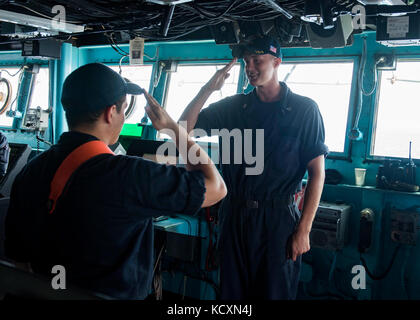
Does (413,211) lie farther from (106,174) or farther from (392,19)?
(106,174)

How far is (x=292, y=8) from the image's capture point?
2.71m

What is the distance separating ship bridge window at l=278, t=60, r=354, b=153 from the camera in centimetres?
342

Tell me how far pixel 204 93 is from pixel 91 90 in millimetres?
1044

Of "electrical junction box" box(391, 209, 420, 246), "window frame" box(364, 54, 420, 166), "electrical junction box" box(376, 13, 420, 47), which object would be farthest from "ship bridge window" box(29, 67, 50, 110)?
"electrical junction box" box(391, 209, 420, 246)

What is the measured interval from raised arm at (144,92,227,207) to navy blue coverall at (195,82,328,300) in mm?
824

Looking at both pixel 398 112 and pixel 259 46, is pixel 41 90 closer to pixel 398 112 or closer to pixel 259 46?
pixel 259 46

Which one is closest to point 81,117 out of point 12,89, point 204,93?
point 204,93

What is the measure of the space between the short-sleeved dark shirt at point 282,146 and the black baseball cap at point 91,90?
40.4 inches

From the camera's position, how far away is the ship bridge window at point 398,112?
320cm

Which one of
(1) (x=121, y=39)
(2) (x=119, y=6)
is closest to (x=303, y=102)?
(2) (x=119, y=6)

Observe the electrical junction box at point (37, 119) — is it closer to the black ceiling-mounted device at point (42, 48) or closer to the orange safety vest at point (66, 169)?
the black ceiling-mounted device at point (42, 48)

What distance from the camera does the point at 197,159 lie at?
4.01 ft

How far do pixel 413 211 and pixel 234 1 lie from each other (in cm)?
202

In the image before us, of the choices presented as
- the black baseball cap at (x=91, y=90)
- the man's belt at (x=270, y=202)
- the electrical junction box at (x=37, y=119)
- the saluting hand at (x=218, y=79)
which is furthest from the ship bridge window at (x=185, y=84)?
the black baseball cap at (x=91, y=90)
